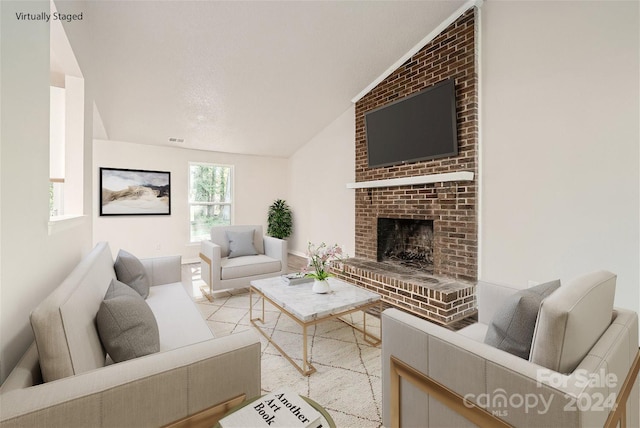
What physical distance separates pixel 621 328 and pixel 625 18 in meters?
2.41

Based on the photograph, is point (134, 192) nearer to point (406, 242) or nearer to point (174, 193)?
point (174, 193)

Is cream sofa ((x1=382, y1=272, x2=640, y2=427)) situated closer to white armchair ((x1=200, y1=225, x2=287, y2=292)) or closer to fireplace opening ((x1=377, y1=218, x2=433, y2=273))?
fireplace opening ((x1=377, y1=218, x2=433, y2=273))

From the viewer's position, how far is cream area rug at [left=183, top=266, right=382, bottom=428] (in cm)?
165

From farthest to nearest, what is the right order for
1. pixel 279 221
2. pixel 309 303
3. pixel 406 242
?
pixel 279 221, pixel 406 242, pixel 309 303

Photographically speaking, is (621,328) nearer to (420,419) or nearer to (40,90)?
(420,419)

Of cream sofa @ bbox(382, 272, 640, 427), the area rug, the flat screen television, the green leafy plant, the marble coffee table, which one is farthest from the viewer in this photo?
the green leafy plant

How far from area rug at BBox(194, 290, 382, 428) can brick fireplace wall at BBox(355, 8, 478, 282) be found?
120 centimetres

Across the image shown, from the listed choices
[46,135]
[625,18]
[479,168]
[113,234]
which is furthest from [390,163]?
[113,234]

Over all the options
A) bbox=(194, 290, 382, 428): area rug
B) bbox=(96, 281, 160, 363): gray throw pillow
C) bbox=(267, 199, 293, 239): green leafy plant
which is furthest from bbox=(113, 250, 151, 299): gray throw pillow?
bbox=(267, 199, 293, 239): green leafy plant

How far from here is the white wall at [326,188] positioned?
480cm

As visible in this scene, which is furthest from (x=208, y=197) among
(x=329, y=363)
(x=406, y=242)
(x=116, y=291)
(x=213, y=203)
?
(x=329, y=363)

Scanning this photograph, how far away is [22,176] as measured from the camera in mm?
1078

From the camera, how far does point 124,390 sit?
0.85 m

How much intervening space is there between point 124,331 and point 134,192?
4641mm
